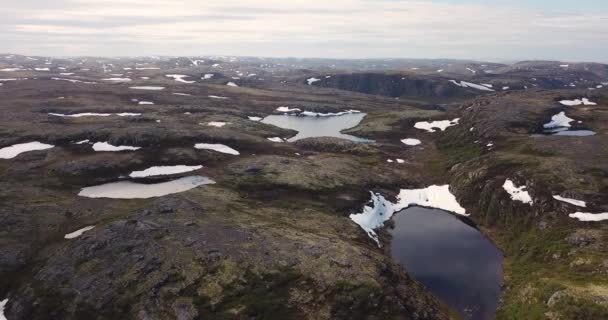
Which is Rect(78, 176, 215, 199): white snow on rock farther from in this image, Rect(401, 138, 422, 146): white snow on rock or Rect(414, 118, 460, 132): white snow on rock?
Rect(414, 118, 460, 132): white snow on rock

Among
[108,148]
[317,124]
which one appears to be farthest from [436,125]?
[108,148]

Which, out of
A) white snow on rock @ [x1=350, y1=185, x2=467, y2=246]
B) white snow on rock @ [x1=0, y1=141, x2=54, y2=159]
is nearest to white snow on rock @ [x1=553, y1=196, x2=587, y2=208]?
white snow on rock @ [x1=350, y1=185, x2=467, y2=246]

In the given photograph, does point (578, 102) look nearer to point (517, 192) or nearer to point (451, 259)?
A: point (517, 192)

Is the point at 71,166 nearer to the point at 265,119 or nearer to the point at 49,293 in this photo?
the point at 49,293

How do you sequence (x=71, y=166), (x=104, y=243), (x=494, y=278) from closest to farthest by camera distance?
1. (x=104, y=243)
2. (x=494, y=278)
3. (x=71, y=166)

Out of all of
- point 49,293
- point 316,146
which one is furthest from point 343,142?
point 49,293
